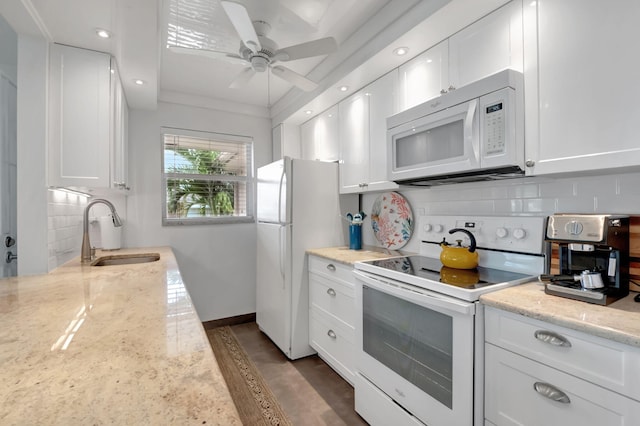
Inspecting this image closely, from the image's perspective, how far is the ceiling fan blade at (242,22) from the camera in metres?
1.30

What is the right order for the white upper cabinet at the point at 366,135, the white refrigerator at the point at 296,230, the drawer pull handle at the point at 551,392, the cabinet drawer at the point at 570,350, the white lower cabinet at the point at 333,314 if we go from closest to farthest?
the cabinet drawer at the point at 570,350
the drawer pull handle at the point at 551,392
the white lower cabinet at the point at 333,314
the white upper cabinet at the point at 366,135
the white refrigerator at the point at 296,230

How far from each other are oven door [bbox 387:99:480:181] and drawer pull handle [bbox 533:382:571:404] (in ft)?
3.10

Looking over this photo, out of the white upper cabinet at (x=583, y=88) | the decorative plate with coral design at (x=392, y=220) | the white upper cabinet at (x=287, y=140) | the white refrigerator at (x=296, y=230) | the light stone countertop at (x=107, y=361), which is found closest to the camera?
the light stone countertop at (x=107, y=361)

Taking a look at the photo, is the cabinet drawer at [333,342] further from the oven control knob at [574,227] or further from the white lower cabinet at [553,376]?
the oven control knob at [574,227]

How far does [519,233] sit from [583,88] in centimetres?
71

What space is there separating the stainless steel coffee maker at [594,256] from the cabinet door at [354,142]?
1.42 meters

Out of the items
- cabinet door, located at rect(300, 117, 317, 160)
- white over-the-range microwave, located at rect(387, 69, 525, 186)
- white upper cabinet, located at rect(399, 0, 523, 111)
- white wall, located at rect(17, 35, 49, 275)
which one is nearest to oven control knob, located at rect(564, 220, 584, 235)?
white over-the-range microwave, located at rect(387, 69, 525, 186)

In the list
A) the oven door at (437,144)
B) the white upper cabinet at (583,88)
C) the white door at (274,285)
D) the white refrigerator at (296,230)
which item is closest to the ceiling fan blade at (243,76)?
the white refrigerator at (296,230)

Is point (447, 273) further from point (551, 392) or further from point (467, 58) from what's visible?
point (467, 58)

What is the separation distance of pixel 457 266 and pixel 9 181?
2.84 metres

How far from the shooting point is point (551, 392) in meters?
1.02

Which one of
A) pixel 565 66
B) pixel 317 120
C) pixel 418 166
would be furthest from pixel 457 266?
pixel 317 120

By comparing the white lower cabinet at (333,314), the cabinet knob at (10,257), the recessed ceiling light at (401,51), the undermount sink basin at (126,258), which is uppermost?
the recessed ceiling light at (401,51)

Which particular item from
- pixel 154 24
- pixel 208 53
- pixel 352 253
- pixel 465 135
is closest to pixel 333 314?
pixel 352 253
